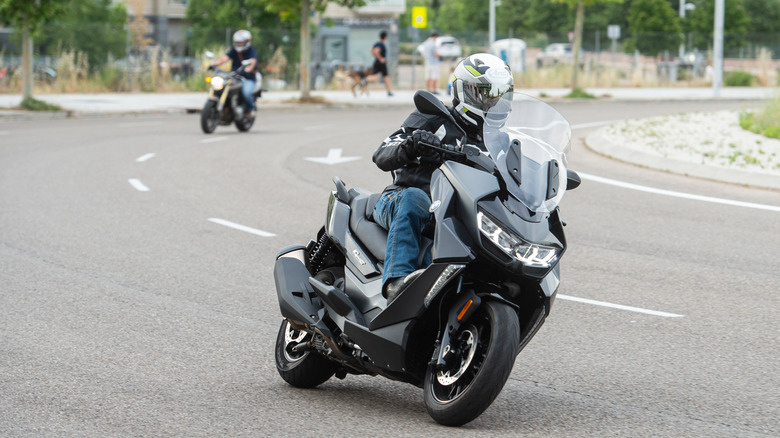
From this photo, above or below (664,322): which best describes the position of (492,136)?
above

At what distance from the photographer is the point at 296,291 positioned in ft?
18.4

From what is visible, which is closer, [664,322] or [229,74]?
[664,322]

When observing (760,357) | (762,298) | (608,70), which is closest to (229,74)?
(762,298)

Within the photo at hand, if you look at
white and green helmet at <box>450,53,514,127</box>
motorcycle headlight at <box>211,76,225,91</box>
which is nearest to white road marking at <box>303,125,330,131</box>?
motorcycle headlight at <box>211,76,225,91</box>

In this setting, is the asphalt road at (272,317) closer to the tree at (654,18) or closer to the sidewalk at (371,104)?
the sidewalk at (371,104)

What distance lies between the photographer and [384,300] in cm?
511

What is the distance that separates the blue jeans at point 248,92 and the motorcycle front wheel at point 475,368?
16842 mm

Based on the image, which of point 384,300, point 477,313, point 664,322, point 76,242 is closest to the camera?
point 477,313

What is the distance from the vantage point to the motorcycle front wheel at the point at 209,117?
821 inches

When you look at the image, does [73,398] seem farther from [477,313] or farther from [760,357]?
[760,357]

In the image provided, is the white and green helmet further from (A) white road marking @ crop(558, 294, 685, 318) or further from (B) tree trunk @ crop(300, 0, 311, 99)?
(B) tree trunk @ crop(300, 0, 311, 99)

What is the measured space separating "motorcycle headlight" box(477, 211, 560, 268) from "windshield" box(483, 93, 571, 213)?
174 millimetres

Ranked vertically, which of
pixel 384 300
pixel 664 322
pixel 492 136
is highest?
pixel 492 136

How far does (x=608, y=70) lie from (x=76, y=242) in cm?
3742
